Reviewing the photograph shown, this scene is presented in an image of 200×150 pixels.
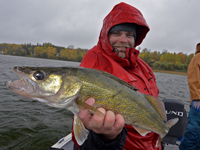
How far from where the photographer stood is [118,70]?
8.68 ft

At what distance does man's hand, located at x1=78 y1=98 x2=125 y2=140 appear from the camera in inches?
68.2

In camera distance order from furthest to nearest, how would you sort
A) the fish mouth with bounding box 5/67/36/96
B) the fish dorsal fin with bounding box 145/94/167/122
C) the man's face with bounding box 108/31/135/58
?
the man's face with bounding box 108/31/135/58 < the fish dorsal fin with bounding box 145/94/167/122 < the fish mouth with bounding box 5/67/36/96

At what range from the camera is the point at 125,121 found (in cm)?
193

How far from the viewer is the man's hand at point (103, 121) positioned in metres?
1.73

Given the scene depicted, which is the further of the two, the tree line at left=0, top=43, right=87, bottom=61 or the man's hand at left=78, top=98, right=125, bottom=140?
the tree line at left=0, top=43, right=87, bottom=61

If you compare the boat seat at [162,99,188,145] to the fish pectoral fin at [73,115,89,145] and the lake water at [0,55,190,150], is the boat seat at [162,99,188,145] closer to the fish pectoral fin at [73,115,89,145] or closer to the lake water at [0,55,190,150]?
the fish pectoral fin at [73,115,89,145]

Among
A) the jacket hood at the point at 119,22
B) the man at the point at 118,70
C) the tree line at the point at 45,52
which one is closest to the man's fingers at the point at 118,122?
the man at the point at 118,70

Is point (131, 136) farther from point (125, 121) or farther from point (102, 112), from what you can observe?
point (102, 112)

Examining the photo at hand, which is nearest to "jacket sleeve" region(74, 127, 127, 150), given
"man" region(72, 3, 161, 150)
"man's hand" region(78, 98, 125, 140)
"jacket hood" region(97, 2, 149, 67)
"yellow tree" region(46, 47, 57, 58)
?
"man" region(72, 3, 161, 150)

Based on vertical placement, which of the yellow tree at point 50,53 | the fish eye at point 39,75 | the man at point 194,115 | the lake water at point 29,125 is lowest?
the lake water at point 29,125

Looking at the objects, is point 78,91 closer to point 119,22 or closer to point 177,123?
point 119,22

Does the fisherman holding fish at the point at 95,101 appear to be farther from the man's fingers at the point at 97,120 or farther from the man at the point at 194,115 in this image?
the man at the point at 194,115

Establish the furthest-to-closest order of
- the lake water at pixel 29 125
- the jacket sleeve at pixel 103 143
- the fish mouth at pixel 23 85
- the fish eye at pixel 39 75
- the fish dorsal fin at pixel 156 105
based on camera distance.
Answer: the lake water at pixel 29 125 → the fish dorsal fin at pixel 156 105 → the jacket sleeve at pixel 103 143 → the fish eye at pixel 39 75 → the fish mouth at pixel 23 85

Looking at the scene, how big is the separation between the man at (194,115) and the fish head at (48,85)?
4453 millimetres
